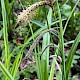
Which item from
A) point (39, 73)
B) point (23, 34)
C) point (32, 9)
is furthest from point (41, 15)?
point (32, 9)

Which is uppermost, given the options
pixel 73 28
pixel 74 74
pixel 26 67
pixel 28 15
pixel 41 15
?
pixel 28 15

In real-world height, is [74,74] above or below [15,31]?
below

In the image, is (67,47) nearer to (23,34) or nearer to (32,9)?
(23,34)

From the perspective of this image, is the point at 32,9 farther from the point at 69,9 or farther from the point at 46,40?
the point at 69,9

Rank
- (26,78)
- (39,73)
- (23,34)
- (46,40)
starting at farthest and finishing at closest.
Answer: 1. (23,34)
2. (26,78)
3. (46,40)
4. (39,73)

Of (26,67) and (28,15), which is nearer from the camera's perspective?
(28,15)

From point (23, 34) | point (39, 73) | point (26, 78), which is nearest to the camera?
point (39, 73)

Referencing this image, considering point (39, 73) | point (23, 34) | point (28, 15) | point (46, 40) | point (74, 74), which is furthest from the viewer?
point (23, 34)

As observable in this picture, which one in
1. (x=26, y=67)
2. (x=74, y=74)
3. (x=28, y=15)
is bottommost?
(x=74, y=74)

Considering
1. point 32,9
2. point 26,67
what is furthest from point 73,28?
point 32,9
